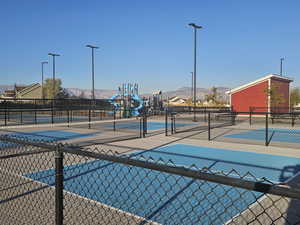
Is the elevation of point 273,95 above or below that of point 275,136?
above

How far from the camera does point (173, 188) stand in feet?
20.6

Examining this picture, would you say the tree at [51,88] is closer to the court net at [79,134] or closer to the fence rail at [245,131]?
the court net at [79,134]

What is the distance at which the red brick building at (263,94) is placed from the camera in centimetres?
3352

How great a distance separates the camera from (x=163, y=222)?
443 cm

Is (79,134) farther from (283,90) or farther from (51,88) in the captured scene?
(51,88)

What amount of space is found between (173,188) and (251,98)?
108ft

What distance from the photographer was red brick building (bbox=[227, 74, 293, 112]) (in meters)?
33.5

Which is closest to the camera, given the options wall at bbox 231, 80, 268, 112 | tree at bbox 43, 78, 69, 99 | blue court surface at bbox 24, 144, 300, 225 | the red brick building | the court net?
blue court surface at bbox 24, 144, 300, 225

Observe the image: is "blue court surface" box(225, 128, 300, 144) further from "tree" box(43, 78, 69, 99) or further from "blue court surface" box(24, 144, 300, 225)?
"tree" box(43, 78, 69, 99)

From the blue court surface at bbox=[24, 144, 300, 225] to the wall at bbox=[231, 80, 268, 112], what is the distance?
27.0 metres

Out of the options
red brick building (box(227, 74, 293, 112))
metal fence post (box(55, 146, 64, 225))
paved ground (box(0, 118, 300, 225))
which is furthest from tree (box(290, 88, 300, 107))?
metal fence post (box(55, 146, 64, 225))

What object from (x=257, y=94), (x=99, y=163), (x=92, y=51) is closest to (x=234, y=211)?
(x=99, y=163)

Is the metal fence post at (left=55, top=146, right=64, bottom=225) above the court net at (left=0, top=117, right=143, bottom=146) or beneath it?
above

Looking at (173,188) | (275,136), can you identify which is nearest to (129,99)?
(275,136)
